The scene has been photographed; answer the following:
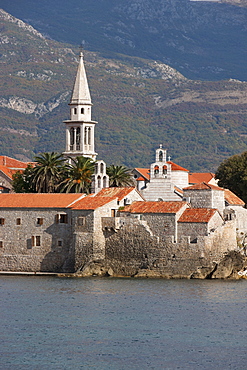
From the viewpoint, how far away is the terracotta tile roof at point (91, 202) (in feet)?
210

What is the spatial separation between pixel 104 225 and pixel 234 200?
15324 mm

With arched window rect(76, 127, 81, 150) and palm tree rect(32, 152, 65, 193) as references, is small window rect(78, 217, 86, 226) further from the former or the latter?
arched window rect(76, 127, 81, 150)

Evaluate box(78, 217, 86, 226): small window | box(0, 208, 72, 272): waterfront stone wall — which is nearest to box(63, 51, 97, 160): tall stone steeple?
box(0, 208, 72, 272): waterfront stone wall

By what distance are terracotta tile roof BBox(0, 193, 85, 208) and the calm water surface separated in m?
6.10

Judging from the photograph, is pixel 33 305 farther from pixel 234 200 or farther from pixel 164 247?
→ pixel 234 200

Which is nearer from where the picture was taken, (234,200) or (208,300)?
(208,300)

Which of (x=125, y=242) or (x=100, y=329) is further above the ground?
(x=125, y=242)

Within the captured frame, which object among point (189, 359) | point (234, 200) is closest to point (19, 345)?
point (189, 359)

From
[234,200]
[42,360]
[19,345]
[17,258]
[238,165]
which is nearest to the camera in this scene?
[42,360]

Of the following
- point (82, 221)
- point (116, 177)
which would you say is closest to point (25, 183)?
point (116, 177)

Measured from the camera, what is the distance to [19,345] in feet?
138

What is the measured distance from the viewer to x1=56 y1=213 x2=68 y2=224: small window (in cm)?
6594

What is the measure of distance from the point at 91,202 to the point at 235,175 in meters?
23.9

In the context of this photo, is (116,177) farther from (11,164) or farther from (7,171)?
A: (11,164)
